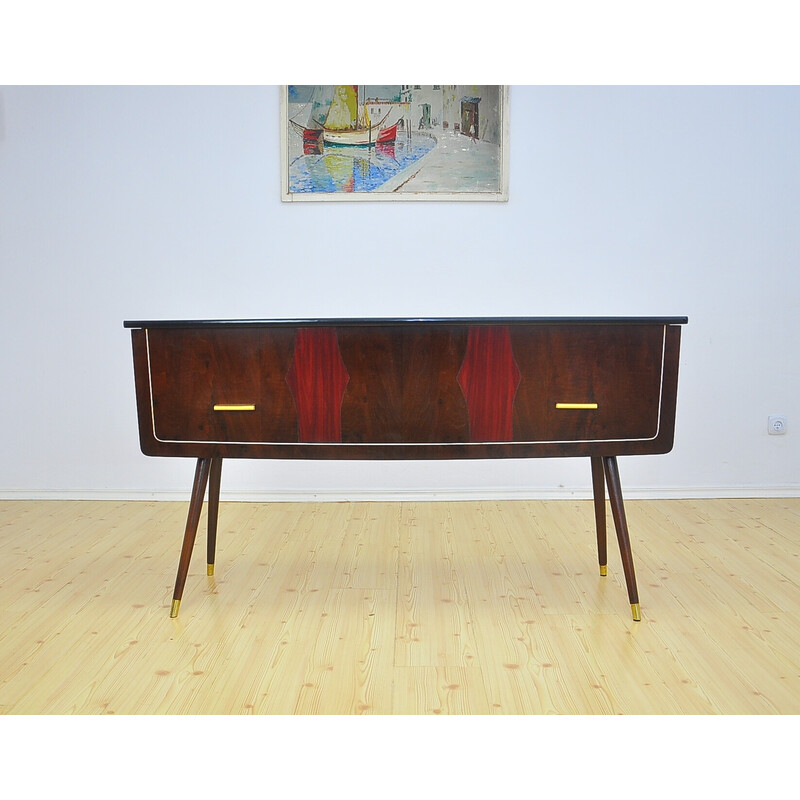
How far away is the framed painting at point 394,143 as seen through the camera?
10.9 feet

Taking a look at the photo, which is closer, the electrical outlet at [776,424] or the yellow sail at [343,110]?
the yellow sail at [343,110]

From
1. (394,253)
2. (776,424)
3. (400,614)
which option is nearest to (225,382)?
(400,614)

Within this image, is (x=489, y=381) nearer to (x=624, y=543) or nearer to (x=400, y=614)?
(x=624, y=543)

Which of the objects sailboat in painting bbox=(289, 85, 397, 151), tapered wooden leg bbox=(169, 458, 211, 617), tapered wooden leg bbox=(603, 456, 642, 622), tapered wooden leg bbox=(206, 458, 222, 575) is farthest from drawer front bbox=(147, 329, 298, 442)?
sailboat in painting bbox=(289, 85, 397, 151)

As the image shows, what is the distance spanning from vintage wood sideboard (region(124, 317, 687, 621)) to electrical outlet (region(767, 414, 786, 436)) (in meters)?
1.73

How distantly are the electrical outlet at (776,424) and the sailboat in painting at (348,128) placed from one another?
204 cm

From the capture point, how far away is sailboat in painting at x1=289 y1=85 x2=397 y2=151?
11.0ft

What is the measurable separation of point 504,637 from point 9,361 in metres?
2.59

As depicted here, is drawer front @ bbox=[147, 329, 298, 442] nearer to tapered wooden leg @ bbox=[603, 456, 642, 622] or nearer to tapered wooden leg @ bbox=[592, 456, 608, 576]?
tapered wooden leg @ bbox=[603, 456, 642, 622]

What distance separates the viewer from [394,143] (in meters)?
3.36

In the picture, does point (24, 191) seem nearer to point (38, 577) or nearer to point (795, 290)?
point (38, 577)

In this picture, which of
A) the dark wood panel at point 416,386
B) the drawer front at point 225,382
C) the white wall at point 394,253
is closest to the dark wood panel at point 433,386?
the dark wood panel at point 416,386

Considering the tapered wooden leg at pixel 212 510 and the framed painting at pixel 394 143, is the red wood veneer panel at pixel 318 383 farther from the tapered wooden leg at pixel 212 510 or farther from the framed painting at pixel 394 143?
the framed painting at pixel 394 143

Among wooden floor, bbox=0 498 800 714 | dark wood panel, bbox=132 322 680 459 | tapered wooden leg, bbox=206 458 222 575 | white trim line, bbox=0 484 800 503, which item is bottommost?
white trim line, bbox=0 484 800 503
